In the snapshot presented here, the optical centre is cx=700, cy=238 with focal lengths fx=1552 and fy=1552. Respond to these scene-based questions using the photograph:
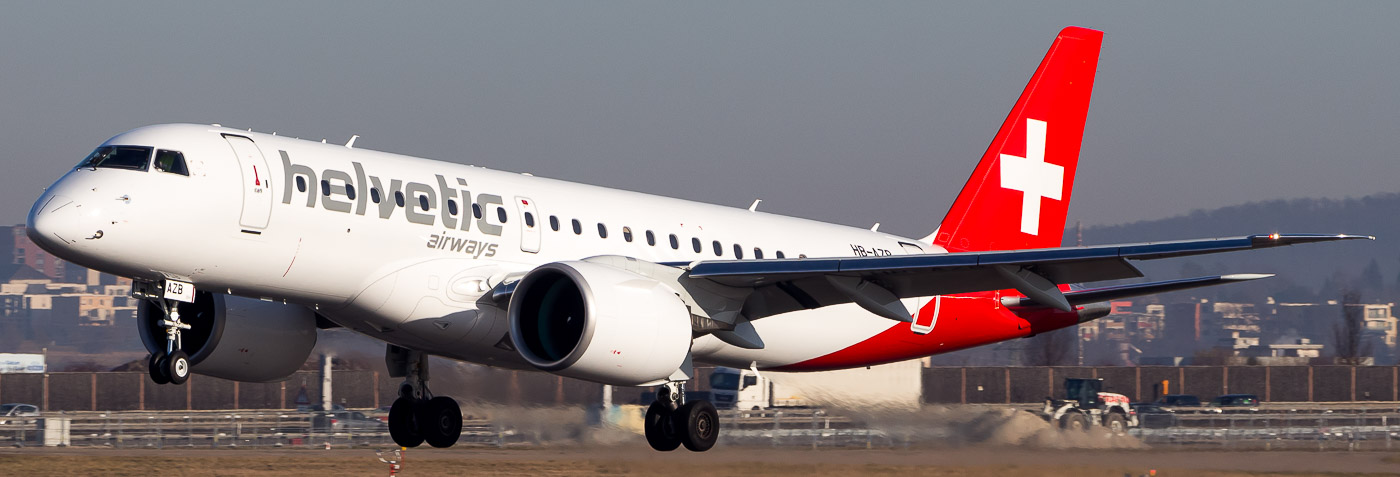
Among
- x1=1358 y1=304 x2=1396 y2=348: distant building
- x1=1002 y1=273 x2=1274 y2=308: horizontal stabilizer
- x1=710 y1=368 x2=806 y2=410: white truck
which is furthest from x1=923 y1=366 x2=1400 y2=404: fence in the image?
x1=1002 y1=273 x2=1274 y2=308: horizontal stabilizer

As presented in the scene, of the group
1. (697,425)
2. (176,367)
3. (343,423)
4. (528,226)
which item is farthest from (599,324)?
(343,423)

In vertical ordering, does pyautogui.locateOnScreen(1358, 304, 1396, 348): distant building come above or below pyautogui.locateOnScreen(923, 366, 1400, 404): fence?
above

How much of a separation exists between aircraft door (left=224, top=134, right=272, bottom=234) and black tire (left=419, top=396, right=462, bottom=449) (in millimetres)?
6355

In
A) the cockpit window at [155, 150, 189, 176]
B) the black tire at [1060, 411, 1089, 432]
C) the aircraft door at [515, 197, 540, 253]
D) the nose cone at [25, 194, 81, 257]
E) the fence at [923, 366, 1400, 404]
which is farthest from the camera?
the fence at [923, 366, 1400, 404]

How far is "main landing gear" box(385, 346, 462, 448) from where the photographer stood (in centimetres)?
2456

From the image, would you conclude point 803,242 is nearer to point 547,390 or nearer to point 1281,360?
point 547,390

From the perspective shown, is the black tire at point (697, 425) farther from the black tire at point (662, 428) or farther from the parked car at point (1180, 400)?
the parked car at point (1180, 400)

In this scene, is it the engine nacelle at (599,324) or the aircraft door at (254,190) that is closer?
the aircraft door at (254,190)

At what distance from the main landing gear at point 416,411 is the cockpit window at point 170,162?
6.55m

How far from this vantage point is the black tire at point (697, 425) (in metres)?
22.0

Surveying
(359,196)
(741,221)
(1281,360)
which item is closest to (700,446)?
(741,221)

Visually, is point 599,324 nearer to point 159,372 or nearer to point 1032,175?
point 159,372

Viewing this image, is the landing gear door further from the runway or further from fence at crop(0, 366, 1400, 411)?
fence at crop(0, 366, 1400, 411)

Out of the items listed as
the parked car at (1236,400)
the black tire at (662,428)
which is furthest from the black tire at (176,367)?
the parked car at (1236,400)
